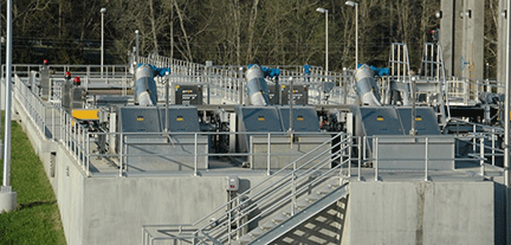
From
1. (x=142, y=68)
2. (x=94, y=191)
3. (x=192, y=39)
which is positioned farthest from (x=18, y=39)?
(x=94, y=191)

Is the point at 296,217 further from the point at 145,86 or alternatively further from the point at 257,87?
the point at 257,87

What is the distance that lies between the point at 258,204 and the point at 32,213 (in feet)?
29.2

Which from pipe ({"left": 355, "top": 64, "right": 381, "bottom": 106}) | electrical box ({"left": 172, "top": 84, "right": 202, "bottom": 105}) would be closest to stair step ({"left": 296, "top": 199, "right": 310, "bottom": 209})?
pipe ({"left": 355, "top": 64, "right": 381, "bottom": 106})

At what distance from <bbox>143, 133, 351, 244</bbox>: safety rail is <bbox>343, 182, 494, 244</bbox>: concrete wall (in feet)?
3.35

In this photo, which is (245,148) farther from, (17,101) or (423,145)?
(17,101)

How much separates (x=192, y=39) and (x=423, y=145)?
2108 inches

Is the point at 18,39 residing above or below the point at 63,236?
above

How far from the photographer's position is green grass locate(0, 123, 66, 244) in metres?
29.4

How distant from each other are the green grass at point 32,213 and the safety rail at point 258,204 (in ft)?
17.2

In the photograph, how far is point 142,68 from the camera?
110 ft

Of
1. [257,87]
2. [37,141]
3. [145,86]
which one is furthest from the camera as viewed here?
[37,141]

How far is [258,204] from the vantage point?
2444 centimetres

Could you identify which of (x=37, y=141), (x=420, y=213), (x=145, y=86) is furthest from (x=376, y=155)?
(x=37, y=141)

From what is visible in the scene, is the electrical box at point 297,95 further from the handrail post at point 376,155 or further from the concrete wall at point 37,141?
the handrail post at point 376,155
